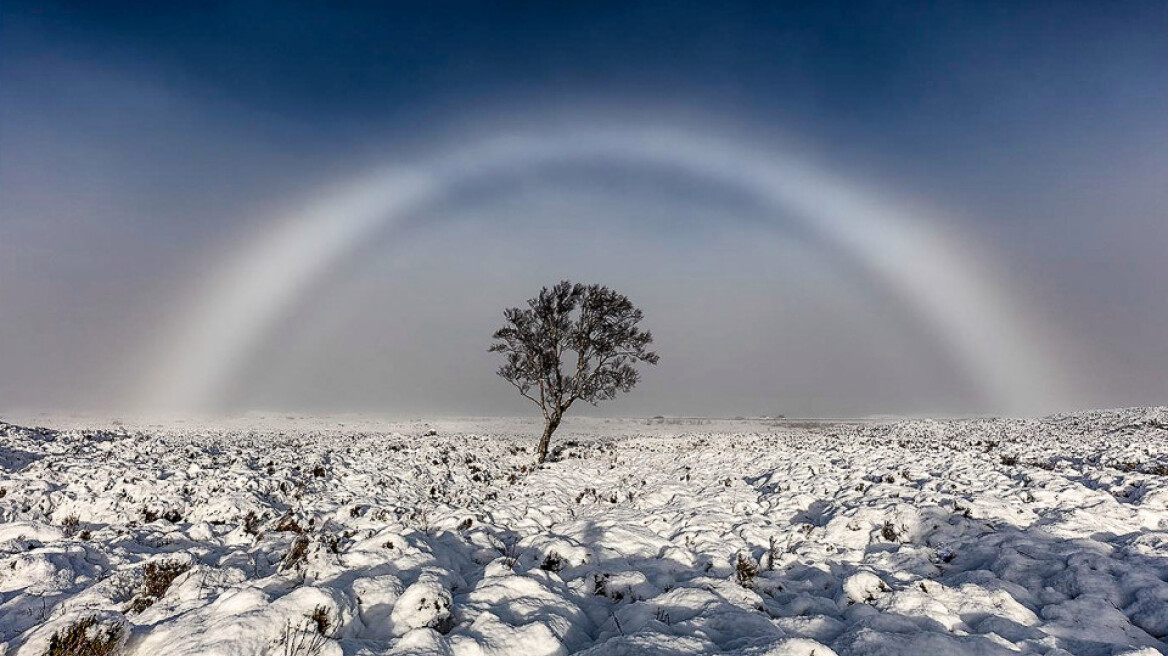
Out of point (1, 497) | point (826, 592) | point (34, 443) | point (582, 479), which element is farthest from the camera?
point (582, 479)

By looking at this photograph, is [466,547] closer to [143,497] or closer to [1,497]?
[143,497]

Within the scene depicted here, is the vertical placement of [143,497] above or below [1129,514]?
below

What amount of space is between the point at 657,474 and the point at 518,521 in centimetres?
864

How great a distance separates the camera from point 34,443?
1603 centimetres

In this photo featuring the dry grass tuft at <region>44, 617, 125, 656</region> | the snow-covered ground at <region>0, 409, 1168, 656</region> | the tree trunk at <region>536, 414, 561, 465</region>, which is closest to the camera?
the dry grass tuft at <region>44, 617, 125, 656</region>

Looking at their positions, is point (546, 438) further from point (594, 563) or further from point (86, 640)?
point (86, 640)

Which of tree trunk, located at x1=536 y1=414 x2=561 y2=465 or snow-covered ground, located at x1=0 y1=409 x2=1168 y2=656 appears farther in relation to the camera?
tree trunk, located at x1=536 y1=414 x2=561 y2=465

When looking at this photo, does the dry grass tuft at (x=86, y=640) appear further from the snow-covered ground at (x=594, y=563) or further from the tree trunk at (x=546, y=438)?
the tree trunk at (x=546, y=438)

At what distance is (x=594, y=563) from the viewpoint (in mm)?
7133

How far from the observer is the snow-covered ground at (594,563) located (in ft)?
14.0

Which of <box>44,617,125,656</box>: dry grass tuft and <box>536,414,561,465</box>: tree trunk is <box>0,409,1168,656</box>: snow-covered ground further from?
<box>536,414,561,465</box>: tree trunk

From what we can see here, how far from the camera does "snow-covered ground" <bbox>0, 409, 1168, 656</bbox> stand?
426 centimetres

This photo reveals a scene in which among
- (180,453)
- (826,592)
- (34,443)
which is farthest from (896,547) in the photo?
(34,443)

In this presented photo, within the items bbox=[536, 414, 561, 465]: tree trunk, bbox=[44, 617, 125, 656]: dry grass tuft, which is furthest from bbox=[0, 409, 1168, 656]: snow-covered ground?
bbox=[536, 414, 561, 465]: tree trunk
